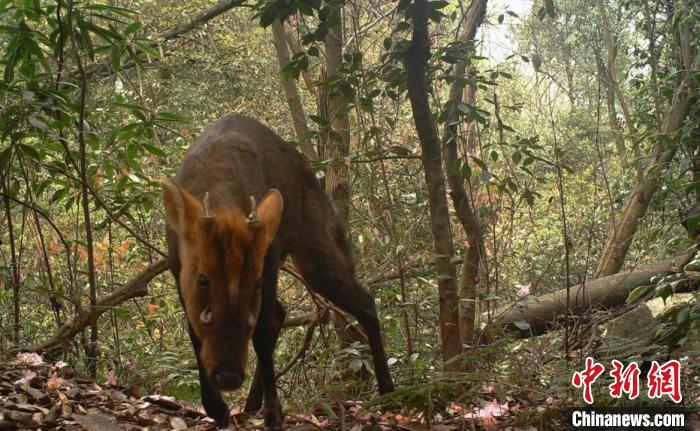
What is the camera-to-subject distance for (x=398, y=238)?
180 inches

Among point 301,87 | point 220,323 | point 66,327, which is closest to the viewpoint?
point 220,323

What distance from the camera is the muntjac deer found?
260cm

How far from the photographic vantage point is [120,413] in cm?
363

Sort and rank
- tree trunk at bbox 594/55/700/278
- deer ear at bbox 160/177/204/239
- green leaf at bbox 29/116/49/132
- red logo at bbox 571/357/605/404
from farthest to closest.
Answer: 1. tree trunk at bbox 594/55/700/278
2. green leaf at bbox 29/116/49/132
3. red logo at bbox 571/357/605/404
4. deer ear at bbox 160/177/204/239

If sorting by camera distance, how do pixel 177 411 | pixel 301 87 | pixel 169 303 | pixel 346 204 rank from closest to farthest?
1. pixel 177 411
2. pixel 346 204
3. pixel 169 303
4. pixel 301 87

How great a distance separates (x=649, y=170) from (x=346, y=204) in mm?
1932

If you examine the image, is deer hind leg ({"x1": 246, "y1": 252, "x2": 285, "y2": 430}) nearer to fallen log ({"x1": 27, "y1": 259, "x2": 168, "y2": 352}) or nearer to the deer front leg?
the deer front leg

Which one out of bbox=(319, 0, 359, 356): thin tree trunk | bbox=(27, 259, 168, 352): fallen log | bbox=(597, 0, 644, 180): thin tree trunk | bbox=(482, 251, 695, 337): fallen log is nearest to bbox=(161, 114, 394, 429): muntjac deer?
bbox=(319, 0, 359, 356): thin tree trunk

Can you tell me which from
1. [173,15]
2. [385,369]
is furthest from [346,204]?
[173,15]

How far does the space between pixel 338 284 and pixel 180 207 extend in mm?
1456

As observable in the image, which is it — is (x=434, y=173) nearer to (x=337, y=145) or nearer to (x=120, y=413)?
(x=337, y=145)

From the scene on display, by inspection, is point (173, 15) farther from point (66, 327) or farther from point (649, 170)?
point (649, 170)

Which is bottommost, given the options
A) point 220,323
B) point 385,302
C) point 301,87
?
point 220,323

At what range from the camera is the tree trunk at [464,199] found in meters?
4.02
